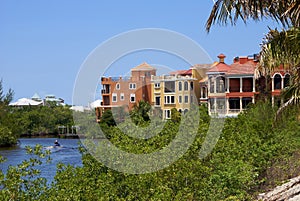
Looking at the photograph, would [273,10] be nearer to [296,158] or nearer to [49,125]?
[296,158]

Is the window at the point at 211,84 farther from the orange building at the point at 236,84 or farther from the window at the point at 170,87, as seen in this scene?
the window at the point at 170,87

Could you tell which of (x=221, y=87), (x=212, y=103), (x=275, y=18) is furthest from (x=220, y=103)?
(x=275, y=18)

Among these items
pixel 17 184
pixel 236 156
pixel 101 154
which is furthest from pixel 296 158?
pixel 17 184

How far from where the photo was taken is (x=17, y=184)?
7.51 metres

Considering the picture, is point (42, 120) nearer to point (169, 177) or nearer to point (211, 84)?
point (211, 84)

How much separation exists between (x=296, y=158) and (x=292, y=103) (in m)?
2.50

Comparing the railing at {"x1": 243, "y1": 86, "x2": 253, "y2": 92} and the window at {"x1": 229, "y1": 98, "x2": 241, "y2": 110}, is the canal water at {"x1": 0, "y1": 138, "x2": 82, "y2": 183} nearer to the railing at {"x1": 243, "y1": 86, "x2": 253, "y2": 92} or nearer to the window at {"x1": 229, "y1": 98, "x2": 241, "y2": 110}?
the window at {"x1": 229, "y1": 98, "x2": 241, "y2": 110}

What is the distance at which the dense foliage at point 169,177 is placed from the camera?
26.0 feet

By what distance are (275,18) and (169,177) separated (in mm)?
3355

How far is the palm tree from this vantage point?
9289mm

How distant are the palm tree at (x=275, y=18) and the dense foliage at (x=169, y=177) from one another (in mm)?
2027

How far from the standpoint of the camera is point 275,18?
1034 centimetres

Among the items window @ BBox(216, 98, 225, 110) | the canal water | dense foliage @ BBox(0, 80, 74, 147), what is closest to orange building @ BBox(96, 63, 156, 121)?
the canal water

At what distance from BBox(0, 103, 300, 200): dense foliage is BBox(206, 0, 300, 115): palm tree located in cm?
203
